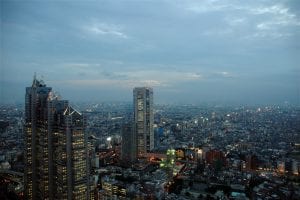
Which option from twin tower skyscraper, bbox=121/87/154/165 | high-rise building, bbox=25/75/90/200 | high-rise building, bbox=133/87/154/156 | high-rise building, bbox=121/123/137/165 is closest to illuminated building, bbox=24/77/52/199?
high-rise building, bbox=25/75/90/200

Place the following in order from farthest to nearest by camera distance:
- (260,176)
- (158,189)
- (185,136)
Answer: (185,136) < (260,176) < (158,189)

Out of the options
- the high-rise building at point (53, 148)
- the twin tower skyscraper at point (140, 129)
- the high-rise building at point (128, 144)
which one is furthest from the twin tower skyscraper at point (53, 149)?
the twin tower skyscraper at point (140, 129)

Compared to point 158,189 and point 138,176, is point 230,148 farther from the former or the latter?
point 158,189

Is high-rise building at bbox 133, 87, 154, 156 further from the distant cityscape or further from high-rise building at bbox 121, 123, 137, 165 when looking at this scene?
high-rise building at bbox 121, 123, 137, 165

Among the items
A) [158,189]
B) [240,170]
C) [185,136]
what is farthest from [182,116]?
[158,189]

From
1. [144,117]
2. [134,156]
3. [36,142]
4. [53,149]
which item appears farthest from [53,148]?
[144,117]

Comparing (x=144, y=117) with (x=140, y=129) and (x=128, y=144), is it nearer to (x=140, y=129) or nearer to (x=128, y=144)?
(x=140, y=129)
